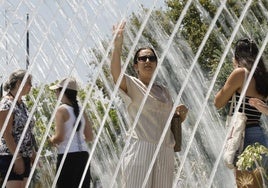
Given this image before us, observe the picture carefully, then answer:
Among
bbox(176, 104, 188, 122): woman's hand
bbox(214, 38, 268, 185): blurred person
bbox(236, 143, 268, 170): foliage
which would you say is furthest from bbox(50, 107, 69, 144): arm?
bbox(236, 143, 268, 170): foliage

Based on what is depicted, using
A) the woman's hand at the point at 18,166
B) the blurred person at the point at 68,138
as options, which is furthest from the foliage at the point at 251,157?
the woman's hand at the point at 18,166

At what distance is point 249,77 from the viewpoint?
5.30 metres

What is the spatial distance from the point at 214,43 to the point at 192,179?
12.8m

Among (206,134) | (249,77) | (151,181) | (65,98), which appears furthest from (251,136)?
(206,134)

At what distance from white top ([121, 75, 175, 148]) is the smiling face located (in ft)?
0.25

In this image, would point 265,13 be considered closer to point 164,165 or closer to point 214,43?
point 214,43

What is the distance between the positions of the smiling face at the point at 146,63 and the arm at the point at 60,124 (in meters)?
1.09

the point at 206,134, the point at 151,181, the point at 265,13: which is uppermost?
the point at 265,13

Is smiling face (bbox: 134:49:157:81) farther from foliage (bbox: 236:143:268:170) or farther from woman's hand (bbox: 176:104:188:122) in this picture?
foliage (bbox: 236:143:268:170)

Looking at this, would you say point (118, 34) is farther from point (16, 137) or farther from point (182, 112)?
point (16, 137)

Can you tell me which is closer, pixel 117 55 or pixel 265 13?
pixel 117 55

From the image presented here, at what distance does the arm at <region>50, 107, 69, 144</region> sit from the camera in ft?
21.6

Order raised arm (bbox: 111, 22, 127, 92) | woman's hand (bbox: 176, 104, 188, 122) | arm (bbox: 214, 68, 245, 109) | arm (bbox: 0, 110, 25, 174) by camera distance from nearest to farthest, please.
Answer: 1. arm (bbox: 214, 68, 245, 109)
2. raised arm (bbox: 111, 22, 127, 92)
3. woman's hand (bbox: 176, 104, 188, 122)
4. arm (bbox: 0, 110, 25, 174)

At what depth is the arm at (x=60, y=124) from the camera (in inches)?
259
